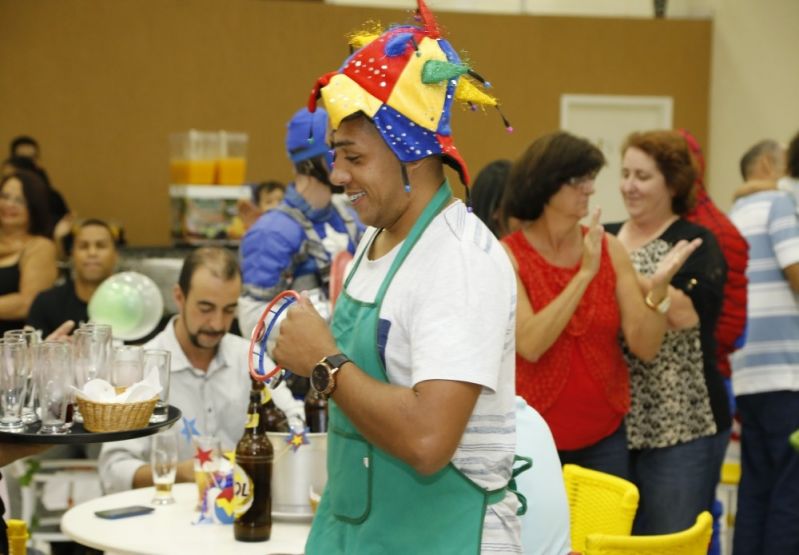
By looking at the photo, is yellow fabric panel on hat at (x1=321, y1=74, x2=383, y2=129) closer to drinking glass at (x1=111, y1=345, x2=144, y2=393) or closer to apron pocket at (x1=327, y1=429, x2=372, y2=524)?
apron pocket at (x1=327, y1=429, x2=372, y2=524)

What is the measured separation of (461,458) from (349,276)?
15.4 inches

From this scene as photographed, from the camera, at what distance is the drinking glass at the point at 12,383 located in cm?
225

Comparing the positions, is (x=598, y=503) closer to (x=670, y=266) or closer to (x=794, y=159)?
(x=670, y=266)

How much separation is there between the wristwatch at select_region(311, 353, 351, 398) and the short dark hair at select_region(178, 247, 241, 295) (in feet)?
6.39

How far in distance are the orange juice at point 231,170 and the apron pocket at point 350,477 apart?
4.76m

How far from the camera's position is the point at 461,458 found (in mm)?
1782

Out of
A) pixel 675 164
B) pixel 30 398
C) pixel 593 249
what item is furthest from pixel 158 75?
pixel 30 398

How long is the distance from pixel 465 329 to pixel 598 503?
1419 millimetres

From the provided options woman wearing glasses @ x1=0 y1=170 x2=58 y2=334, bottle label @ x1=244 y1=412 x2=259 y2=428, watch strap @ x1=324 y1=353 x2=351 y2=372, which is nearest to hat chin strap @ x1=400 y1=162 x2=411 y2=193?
watch strap @ x1=324 y1=353 x2=351 y2=372

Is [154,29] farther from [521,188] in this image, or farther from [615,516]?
[615,516]

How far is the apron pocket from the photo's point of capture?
182 centimetres

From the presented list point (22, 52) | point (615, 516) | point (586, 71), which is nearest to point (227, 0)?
point (22, 52)

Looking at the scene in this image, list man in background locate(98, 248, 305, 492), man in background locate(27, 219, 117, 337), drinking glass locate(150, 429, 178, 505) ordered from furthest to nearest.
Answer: man in background locate(27, 219, 117, 337), man in background locate(98, 248, 305, 492), drinking glass locate(150, 429, 178, 505)

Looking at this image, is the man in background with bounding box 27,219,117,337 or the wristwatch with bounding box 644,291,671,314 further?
the man in background with bounding box 27,219,117,337
